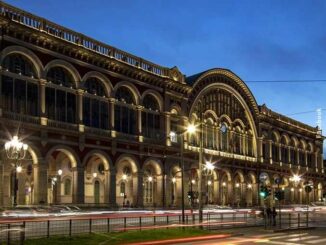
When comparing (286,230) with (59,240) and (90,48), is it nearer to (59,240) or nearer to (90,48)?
(59,240)

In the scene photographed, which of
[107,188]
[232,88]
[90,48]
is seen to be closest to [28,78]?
[90,48]

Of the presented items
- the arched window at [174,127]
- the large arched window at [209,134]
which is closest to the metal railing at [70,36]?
the arched window at [174,127]

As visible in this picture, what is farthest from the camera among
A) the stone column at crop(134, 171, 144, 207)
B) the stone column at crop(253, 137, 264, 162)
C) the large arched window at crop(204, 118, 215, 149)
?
the stone column at crop(253, 137, 264, 162)

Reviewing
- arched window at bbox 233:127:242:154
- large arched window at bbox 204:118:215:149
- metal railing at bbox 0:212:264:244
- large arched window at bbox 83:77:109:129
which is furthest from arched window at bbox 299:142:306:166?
metal railing at bbox 0:212:264:244

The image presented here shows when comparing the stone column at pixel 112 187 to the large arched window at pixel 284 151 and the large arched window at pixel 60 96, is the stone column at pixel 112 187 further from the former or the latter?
the large arched window at pixel 284 151

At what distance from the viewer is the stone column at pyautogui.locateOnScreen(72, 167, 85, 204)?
5309 cm

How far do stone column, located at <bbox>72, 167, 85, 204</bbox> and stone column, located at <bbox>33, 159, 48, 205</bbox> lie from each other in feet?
14.1

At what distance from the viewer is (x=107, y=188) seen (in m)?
57.2

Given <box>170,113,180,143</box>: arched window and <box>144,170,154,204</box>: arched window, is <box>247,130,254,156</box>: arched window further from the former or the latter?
<box>144,170,154,204</box>: arched window

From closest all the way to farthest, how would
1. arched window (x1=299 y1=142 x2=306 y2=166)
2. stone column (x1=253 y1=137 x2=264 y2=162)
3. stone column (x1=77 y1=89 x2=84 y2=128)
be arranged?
stone column (x1=77 y1=89 x2=84 y2=128) → stone column (x1=253 y1=137 x2=264 y2=162) → arched window (x1=299 y1=142 x2=306 y2=166)

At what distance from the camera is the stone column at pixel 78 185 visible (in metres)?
53.1

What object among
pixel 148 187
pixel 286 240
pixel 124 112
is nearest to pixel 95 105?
pixel 124 112

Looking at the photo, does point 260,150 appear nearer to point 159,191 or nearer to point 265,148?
point 265,148

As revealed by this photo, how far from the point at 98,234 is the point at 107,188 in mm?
31196
